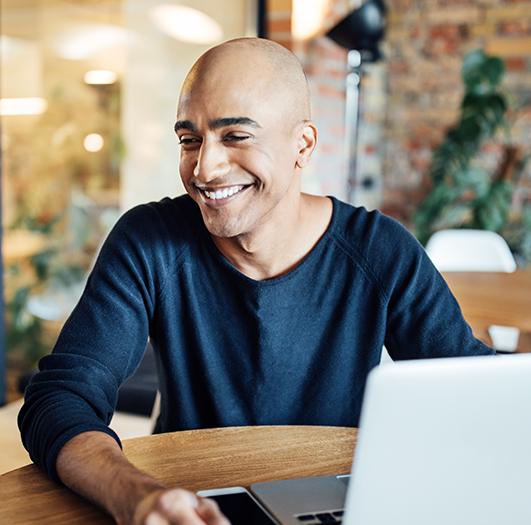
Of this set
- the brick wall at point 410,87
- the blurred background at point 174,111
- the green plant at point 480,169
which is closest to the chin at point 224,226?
the blurred background at point 174,111

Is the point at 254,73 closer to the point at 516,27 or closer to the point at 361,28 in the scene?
the point at 361,28

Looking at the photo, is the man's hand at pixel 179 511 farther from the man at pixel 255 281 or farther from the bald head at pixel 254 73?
the bald head at pixel 254 73

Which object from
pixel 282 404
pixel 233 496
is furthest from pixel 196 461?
pixel 282 404

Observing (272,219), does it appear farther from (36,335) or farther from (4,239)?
(36,335)

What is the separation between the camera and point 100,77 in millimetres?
2848

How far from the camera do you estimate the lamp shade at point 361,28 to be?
3.21 meters

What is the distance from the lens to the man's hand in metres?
0.62

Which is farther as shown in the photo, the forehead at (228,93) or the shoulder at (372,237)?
the shoulder at (372,237)

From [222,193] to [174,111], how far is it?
2.42 metres

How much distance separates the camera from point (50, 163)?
2.62m

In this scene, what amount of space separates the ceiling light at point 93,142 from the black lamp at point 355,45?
53.1 inches

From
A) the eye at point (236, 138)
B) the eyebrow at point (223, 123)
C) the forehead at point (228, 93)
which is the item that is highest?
the forehead at point (228, 93)

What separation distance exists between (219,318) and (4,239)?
5.29 ft

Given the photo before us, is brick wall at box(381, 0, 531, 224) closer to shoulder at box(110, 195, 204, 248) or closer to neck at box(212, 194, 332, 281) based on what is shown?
neck at box(212, 194, 332, 281)
